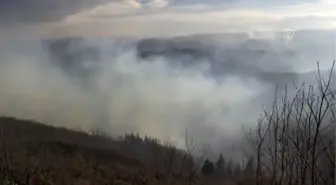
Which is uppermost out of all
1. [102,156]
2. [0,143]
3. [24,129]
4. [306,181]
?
[24,129]

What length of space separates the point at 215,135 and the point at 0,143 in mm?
143838

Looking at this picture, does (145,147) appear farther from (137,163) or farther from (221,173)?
(221,173)

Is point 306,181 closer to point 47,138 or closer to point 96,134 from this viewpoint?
point 47,138

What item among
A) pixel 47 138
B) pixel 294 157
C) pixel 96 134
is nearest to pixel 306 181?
pixel 294 157

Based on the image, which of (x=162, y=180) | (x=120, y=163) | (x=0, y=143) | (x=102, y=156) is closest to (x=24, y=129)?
(x=102, y=156)

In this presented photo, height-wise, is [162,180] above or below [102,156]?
below

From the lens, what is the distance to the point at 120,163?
93.4 meters

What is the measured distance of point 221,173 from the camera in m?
71.2

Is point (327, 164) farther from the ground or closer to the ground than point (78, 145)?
closer to the ground

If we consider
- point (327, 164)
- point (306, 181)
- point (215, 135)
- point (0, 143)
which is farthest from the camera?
point (215, 135)

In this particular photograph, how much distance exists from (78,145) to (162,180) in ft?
196

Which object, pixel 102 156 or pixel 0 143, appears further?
pixel 102 156

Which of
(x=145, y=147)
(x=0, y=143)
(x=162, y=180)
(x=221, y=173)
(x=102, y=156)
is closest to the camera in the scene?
(x=0, y=143)

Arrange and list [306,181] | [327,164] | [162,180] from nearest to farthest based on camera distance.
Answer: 1. [306,181]
2. [327,164]
3. [162,180]
